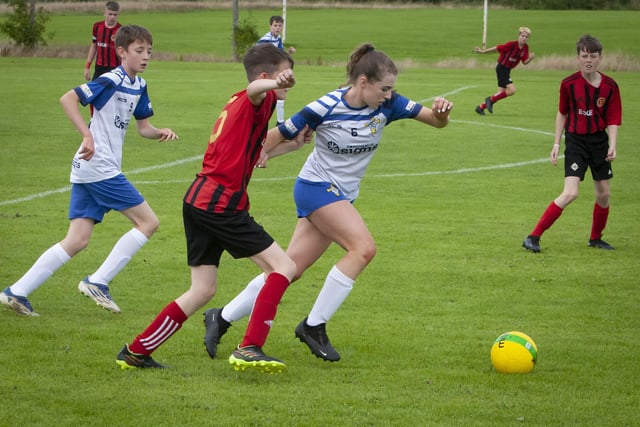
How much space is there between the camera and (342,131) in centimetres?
645

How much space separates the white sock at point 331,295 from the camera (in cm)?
642

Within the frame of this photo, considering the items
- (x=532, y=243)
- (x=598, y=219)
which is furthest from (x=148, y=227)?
(x=598, y=219)

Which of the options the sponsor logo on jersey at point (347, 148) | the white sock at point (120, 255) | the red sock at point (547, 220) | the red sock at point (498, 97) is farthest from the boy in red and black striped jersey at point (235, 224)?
the red sock at point (498, 97)

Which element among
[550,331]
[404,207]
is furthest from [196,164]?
[550,331]

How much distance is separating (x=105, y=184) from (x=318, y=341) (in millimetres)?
2333

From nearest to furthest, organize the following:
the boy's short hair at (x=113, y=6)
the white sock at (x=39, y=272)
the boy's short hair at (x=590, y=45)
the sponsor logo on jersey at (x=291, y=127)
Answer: the sponsor logo on jersey at (x=291, y=127), the white sock at (x=39, y=272), the boy's short hair at (x=590, y=45), the boy's short hair at (x=113, y=6)

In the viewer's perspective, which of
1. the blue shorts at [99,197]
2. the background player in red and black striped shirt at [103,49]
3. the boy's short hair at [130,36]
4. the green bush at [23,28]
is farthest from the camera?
the green bush at [23,28]

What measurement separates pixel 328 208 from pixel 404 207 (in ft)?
20.8

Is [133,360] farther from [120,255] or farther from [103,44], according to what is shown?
[103,44]

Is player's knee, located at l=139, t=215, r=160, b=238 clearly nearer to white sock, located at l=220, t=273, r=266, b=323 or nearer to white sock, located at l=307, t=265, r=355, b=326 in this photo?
white sock, located at l=220, t=273, r=266, b=323

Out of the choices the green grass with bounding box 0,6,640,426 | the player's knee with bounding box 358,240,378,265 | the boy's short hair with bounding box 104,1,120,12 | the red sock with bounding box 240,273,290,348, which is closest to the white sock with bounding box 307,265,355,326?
the player's knee with bounding box 358,240,378,265

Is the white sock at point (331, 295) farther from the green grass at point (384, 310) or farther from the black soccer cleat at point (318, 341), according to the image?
the green grass at point (384, 310)

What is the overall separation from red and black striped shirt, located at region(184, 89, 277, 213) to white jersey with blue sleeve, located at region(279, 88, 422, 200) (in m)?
0.49

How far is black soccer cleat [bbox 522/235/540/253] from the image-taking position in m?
10.3
